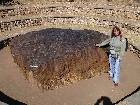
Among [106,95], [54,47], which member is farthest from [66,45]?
[106,95]

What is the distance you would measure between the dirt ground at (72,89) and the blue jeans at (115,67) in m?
0.29

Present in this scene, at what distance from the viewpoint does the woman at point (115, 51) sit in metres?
10.7

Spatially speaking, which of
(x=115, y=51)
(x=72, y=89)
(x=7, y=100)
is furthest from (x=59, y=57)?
(x=7, y=100)

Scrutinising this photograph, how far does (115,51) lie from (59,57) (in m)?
2.06

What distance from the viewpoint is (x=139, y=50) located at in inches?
524

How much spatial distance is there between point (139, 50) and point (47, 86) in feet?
15.3

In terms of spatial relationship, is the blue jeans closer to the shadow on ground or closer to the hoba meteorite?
Answer: the hoba meteorite

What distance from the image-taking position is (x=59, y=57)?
1138 centimetres

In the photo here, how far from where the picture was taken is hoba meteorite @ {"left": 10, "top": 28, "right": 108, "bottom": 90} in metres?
10.9

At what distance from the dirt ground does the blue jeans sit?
29 cm

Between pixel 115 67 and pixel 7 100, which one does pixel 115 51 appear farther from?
pixel 7 100

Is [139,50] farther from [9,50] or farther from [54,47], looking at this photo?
[9,50]

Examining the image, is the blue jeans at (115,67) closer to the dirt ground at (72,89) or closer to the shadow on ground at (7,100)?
the dirt ground at (72,89)

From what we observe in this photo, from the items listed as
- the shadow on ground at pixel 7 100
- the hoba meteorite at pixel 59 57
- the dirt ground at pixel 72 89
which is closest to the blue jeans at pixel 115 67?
the dirt ground at pixel 72 89
